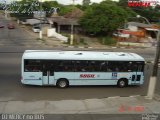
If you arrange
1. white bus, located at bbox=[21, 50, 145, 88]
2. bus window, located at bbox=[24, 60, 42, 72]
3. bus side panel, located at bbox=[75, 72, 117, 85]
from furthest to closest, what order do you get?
bus side panel, located at bbox=[75, 72, 117, 85], white bus, located at bbox=[21, 50, 145, 88], bus window, located at bbox=[24, 60, 42, 72]

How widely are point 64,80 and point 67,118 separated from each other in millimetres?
8101

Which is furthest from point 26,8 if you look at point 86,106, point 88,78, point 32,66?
point 86,106

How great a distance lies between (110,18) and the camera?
62.3 m

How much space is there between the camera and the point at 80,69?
24.2m

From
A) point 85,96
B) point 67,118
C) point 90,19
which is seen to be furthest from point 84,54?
point 90,19

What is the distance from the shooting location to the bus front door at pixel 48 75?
2381 centimetres

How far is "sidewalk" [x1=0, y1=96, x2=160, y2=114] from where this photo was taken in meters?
17.5

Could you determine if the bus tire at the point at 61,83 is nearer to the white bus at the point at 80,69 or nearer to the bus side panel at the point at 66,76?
the white bus at the point at 80,69

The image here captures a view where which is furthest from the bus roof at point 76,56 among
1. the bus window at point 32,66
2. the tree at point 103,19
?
the tree at point 103,19

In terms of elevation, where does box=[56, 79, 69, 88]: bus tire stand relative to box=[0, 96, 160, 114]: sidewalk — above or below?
below

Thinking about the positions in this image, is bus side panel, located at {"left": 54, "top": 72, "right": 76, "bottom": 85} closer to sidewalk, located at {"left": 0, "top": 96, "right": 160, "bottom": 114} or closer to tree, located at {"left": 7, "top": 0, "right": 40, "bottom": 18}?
sidewalk, located at {"left": 0, "top": 96, "right": 160, "bottom": 114}

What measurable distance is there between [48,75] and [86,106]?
20.1 feet

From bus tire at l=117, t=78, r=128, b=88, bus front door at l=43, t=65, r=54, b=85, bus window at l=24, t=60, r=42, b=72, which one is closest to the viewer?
bus window at l=24, t=60, r=42, b=72

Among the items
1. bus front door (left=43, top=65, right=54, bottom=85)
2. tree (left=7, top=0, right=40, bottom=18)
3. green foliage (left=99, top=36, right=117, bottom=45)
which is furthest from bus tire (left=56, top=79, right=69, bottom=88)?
tree (left=7, top=0, right=40, bottom=18)
